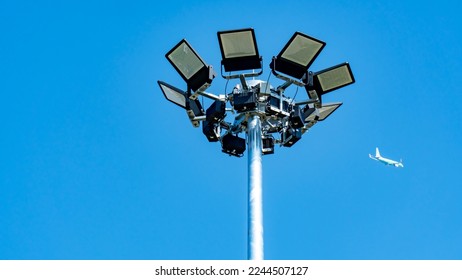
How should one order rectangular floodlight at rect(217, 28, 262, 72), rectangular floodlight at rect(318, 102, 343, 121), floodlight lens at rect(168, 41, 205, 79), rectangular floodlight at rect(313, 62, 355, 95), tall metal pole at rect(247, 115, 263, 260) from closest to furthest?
tall metal pole at rect(247, 115, 263, 260) < rectangular floodlight at rect(217, 28, 262, 72) < floodlight lens at rect(168, 41, 205, 79) < rectangular floodlight at rect(313, 62, 355, 95) < rectangular floodlight at rect(318, 102, 343, 121)

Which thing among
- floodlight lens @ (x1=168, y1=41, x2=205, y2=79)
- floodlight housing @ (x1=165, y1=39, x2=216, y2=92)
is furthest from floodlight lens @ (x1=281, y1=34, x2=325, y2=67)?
floodlight lens @ (x1=168, y1=41, x2=205, y2=79)

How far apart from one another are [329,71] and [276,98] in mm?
1019

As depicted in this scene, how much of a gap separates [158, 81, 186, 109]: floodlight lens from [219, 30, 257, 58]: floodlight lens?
167 cm

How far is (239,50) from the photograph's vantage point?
13.0 meters

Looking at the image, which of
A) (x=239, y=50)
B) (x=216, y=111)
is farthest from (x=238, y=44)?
(x=216, y=111)

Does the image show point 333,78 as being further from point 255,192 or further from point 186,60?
point 255,192

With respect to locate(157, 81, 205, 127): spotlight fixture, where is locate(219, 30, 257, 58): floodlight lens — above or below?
below

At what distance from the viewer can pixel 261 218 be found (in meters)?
12.0

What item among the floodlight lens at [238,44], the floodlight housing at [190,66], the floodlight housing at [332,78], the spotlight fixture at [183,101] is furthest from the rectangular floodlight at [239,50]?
the spotlight fixture at [183,101]

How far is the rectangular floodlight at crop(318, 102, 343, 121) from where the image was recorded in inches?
591

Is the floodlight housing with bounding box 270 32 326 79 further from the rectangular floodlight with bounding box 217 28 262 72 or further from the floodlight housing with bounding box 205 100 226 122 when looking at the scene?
the floodlight housing with bounding box 205 100 226 122
